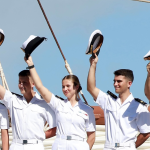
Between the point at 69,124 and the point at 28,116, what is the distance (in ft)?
1.43

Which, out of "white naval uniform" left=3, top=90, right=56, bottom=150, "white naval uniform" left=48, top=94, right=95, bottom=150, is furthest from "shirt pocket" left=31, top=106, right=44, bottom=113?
"white naval uniform" left=48, top=94, right=95, bottom=150

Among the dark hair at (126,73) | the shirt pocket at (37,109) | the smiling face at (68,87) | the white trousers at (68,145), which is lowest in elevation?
the white trousers at (68,145)

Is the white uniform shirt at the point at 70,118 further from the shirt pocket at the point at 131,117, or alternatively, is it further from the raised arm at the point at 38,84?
the shirt pocket at the point at 131,117

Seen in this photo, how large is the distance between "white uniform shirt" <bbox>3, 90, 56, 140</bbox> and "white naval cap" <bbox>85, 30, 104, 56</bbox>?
0.76m

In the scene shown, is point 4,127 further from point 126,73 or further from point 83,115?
point 126,73

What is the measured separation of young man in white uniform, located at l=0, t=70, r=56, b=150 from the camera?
390cm

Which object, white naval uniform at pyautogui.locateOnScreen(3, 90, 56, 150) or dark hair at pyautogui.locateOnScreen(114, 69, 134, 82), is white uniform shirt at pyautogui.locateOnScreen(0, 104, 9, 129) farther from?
dark hair at pyautogui.locateOnScreen(114, 69, 134, 82)

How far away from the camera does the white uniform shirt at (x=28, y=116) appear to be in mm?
3904

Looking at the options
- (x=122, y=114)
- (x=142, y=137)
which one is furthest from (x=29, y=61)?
(x=142, y=137)

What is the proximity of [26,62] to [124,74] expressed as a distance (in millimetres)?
1026

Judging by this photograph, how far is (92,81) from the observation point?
12.8 ft

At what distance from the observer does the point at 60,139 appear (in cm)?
394

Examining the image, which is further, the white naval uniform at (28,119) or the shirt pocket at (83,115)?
the shirt pocket at (83,115)

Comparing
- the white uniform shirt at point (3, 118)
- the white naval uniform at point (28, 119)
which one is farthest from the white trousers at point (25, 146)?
the white uniform shirt at point (3, 118)
